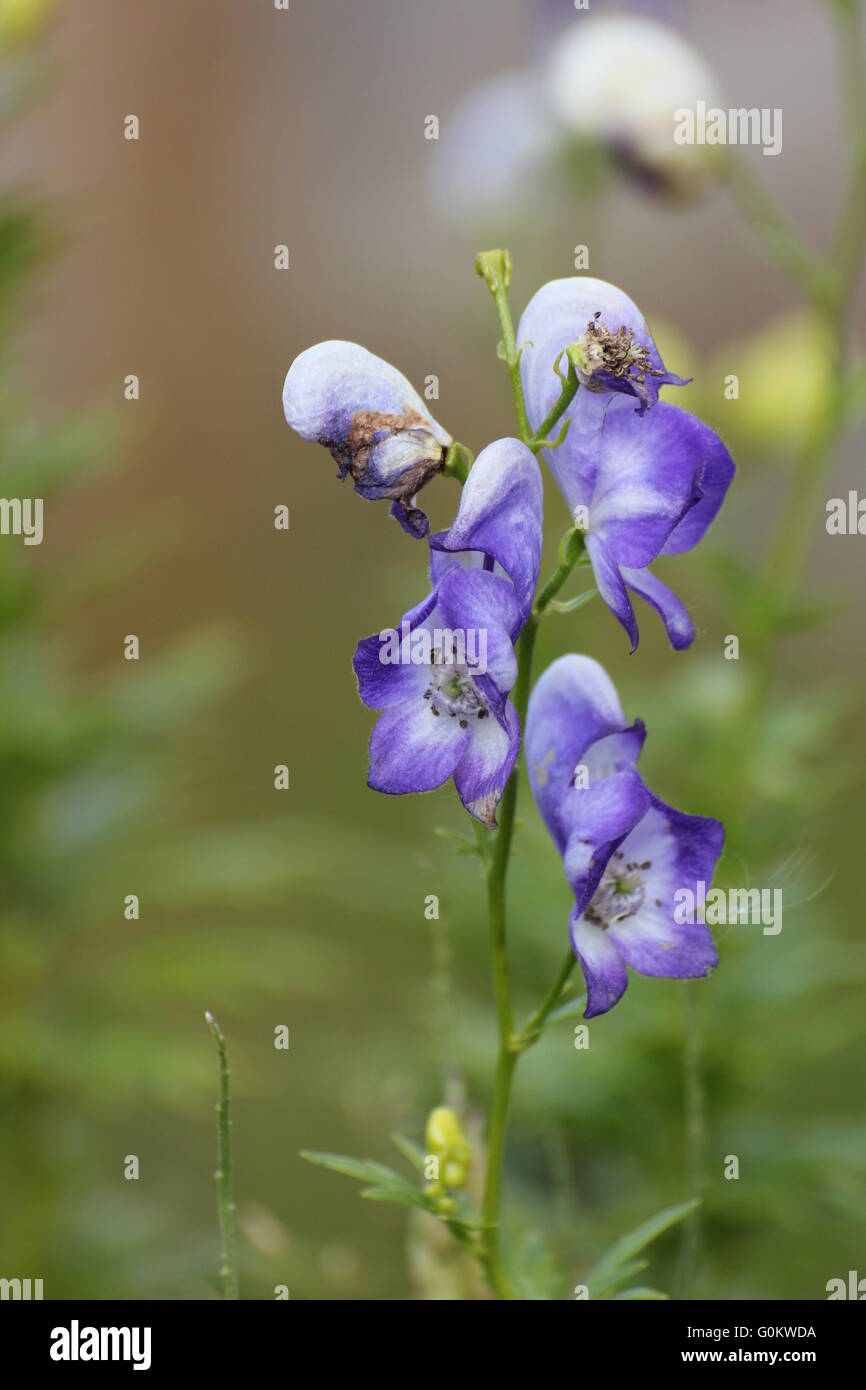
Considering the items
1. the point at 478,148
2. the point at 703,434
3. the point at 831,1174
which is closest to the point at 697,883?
the point at 703,434

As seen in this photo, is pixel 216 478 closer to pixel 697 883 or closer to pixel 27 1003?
pixel 27 1003

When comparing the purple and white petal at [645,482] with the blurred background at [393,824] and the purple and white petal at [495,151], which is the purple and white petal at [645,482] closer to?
the blurred background at [393,824]

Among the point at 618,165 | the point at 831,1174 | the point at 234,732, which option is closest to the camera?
the point at 831,1174

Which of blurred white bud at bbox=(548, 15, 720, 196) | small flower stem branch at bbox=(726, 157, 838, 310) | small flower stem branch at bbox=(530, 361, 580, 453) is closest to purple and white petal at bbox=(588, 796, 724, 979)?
small flower stem branch at bbox=(530, 361, 580, 453)

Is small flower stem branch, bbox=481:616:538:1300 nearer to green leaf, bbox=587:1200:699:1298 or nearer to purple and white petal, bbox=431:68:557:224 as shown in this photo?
green leaf, bbox=587:1200:699:1298

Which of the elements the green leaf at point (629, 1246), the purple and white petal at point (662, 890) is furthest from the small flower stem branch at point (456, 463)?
the green leaf at point (629, 1246)
